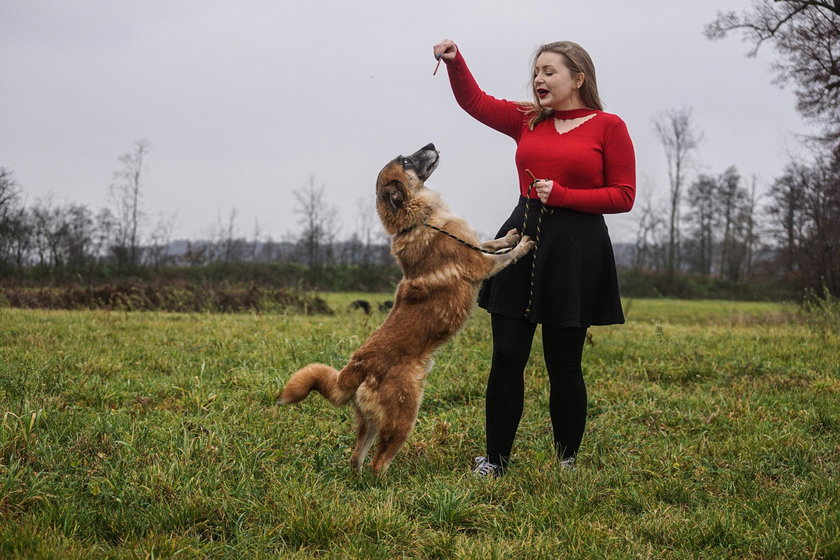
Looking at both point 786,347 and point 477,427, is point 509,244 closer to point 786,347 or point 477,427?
point 477,427

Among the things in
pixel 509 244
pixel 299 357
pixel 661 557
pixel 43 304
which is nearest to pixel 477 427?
pixel 509 244

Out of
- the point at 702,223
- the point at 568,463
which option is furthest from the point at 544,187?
the point at 702,223

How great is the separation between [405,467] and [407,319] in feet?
2.96

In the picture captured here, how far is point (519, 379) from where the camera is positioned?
3.75 metres

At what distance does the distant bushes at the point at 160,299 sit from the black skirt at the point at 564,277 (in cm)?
1069

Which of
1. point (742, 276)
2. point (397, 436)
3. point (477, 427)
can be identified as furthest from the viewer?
point (742, 276)

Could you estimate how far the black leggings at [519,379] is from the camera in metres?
3.68

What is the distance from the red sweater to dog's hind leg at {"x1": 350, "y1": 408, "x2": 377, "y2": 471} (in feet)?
5.53

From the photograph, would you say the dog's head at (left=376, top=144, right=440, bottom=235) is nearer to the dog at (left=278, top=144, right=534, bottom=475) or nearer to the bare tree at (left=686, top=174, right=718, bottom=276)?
the dog at (left=278, top=144, right=534, bottom=475)

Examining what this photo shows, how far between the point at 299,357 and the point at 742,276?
46795mm

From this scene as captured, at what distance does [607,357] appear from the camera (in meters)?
7.21

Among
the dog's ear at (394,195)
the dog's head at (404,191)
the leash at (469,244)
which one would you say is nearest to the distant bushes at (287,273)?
the dog's head at (404,191)

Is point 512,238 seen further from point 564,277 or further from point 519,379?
point 519,379

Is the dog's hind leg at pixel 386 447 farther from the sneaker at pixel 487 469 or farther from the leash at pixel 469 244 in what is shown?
the leash at pixel 469 244
